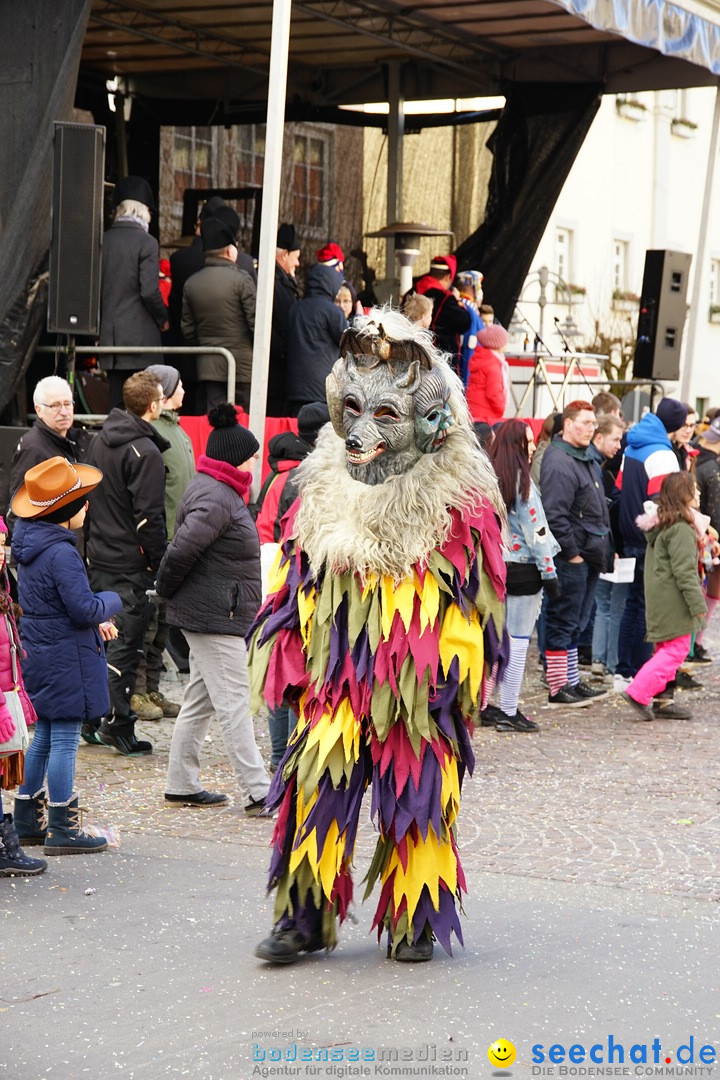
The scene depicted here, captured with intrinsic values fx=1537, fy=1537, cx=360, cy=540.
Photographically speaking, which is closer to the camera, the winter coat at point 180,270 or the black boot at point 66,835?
the black boot at point 66,835

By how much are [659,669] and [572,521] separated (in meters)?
1.12

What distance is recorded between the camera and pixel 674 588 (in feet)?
30.9

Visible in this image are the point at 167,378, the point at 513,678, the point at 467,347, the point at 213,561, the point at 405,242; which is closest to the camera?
the point at 213,561

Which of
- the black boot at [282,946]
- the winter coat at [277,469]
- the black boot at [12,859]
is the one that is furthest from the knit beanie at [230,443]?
the black boot at [282,946]

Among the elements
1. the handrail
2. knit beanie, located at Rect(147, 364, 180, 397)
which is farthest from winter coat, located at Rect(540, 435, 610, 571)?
knit beanie, located at Rect(147, 364, 180, 397)

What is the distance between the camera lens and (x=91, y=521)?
8469 millimetres

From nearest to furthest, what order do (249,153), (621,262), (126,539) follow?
(126,539), (249,153), (621,262)

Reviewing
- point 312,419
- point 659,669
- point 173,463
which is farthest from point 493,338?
point 312,419

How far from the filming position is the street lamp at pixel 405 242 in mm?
15742

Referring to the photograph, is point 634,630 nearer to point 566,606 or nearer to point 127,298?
point 566,606

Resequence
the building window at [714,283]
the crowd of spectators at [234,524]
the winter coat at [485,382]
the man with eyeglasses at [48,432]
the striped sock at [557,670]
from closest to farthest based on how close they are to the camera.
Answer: the crowd of spectators at [234,524] → the man with eyeglasses at [48,432] → the striped sock at [557,670] → the winter coat at [485,382] → the building window at [714,283]

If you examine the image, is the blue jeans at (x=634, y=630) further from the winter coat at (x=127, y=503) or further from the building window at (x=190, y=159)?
the building window at (x=190, y=159)

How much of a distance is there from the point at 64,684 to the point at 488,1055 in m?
2.75

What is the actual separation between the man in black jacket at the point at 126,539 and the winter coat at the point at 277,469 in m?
0.79
